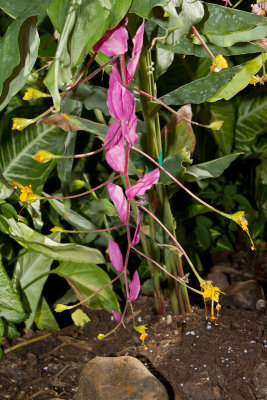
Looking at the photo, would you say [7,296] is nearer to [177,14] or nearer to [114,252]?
[114,252]

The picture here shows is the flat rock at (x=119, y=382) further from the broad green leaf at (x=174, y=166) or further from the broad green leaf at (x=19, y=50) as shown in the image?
the broad green leaf at (x=19, y=50)

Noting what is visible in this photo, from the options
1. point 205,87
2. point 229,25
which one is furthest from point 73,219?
point 229,25

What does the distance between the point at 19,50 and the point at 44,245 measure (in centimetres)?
39

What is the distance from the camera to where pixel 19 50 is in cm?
51

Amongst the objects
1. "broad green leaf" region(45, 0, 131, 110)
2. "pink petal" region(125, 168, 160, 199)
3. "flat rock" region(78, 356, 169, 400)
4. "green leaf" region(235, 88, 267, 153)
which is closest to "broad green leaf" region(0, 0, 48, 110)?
"broad green leaf" region(45, 0, 131, 110)

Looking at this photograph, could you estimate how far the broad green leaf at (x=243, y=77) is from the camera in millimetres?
632

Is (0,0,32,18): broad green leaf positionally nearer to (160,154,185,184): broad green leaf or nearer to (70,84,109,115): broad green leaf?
(70,84,109,115): broad green leaf

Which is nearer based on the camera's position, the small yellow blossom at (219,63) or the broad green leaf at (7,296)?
the small yellow blossom at (219,63)

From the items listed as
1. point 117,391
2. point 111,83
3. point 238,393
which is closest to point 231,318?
point 238,393

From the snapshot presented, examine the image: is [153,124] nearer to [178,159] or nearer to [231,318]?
[178,159]

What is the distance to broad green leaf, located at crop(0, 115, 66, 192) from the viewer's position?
3.09 feet

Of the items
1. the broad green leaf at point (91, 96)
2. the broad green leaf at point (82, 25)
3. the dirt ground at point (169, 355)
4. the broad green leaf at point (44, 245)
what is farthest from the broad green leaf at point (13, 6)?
the dirt ground at point (169, 355)

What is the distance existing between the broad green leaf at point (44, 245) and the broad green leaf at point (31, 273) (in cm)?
11

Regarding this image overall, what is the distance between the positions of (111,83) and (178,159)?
206 millimetres
